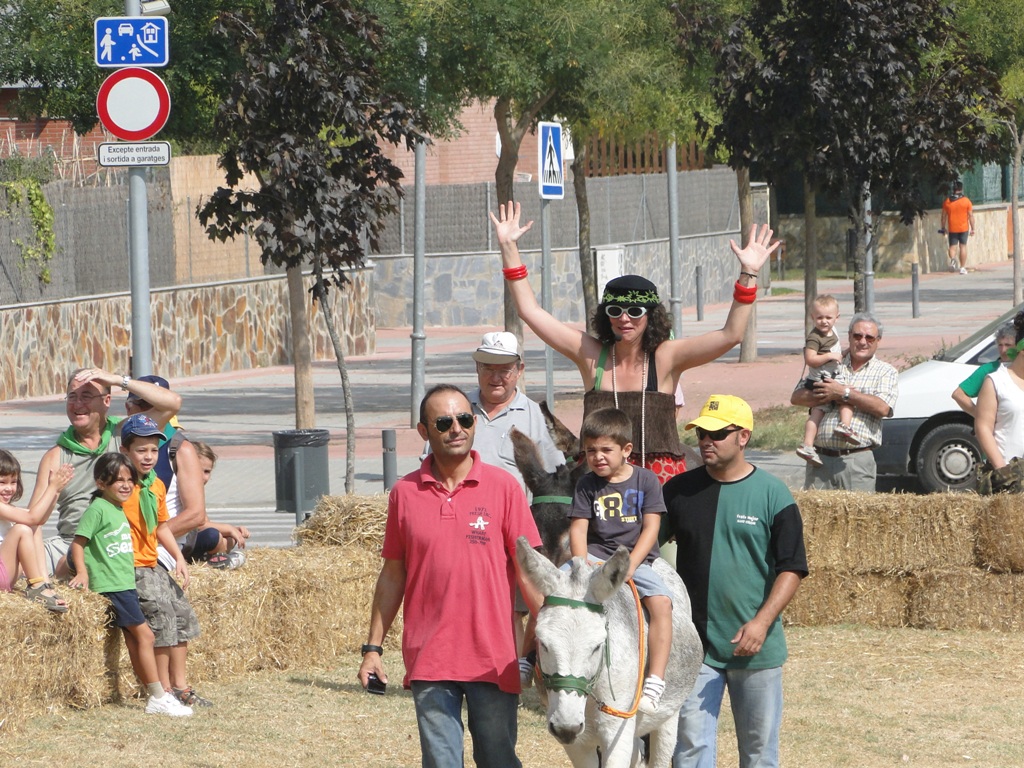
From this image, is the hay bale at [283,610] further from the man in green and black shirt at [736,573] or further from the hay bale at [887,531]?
the man in green and black shirt at [736,573]

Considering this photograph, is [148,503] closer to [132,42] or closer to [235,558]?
[235,558]

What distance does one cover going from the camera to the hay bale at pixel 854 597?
1099 centimetres

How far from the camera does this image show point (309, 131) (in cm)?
1506

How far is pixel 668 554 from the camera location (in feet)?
23.9

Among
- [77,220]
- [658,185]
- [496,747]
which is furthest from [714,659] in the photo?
[658,185]

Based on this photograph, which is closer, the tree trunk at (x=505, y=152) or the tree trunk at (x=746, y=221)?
the tree trunk at (x=505, y=152)

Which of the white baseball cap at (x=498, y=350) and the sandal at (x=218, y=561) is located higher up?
the white baseball cap at (x=498, y=350)

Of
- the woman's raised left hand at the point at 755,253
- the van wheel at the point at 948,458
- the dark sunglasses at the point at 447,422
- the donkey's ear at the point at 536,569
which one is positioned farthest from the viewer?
the van wheel at the point at 948,458

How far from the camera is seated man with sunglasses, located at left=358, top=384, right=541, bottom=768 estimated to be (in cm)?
574

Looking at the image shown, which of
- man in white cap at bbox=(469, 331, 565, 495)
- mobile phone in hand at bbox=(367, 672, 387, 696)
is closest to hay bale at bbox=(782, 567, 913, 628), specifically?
man in white cap at bbox=(469, 331, 565, 495)

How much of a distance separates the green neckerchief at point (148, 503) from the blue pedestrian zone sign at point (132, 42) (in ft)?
14.9

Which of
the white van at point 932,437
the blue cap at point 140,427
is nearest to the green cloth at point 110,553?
the blue cap at point 140,427

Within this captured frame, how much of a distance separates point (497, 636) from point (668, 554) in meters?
1.69

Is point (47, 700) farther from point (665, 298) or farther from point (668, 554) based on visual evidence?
point (665, 298)
